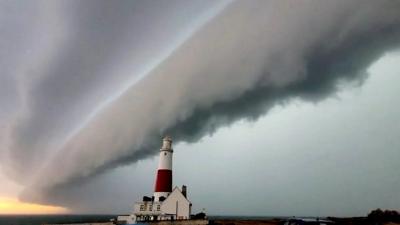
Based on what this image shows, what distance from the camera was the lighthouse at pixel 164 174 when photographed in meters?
71.8

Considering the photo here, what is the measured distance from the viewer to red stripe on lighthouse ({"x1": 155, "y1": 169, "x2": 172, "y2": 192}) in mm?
72062

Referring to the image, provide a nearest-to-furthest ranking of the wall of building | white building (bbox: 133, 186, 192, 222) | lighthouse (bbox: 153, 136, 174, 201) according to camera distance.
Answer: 1. white building (bbox: 133, 186, 192, 222)
2. the wall of building
3. lighthouse (bbox: 153, 136, 174, 201)

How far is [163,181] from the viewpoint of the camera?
72500mm

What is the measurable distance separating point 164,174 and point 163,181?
1330 mm

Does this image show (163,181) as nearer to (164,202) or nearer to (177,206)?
(164,202)

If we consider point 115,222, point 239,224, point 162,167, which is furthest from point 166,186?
point 239,224

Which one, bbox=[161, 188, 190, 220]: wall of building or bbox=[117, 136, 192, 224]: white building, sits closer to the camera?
bbox=[117, 136, 192, 224]: white building

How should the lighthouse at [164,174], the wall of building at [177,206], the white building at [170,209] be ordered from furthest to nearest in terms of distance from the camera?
the lighthouse at [164,174]
the wall of building at [177,206]
the white building at [170,209]

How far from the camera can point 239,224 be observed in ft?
199

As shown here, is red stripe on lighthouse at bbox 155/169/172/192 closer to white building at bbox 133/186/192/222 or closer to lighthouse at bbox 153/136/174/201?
lighthouse at bbox 153/136/174/201

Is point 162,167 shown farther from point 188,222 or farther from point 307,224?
point 307,224

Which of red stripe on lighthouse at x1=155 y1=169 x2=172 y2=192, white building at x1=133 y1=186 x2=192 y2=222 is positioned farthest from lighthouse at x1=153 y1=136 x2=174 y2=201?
white building at x1=133 y1=186 x2=192 y2=222

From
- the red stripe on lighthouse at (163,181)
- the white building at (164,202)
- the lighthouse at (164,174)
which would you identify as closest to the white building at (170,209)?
the white building at (164,202)

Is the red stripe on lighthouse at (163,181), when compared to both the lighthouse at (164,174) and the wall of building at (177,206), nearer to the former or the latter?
the lighthouse at (164,174)
